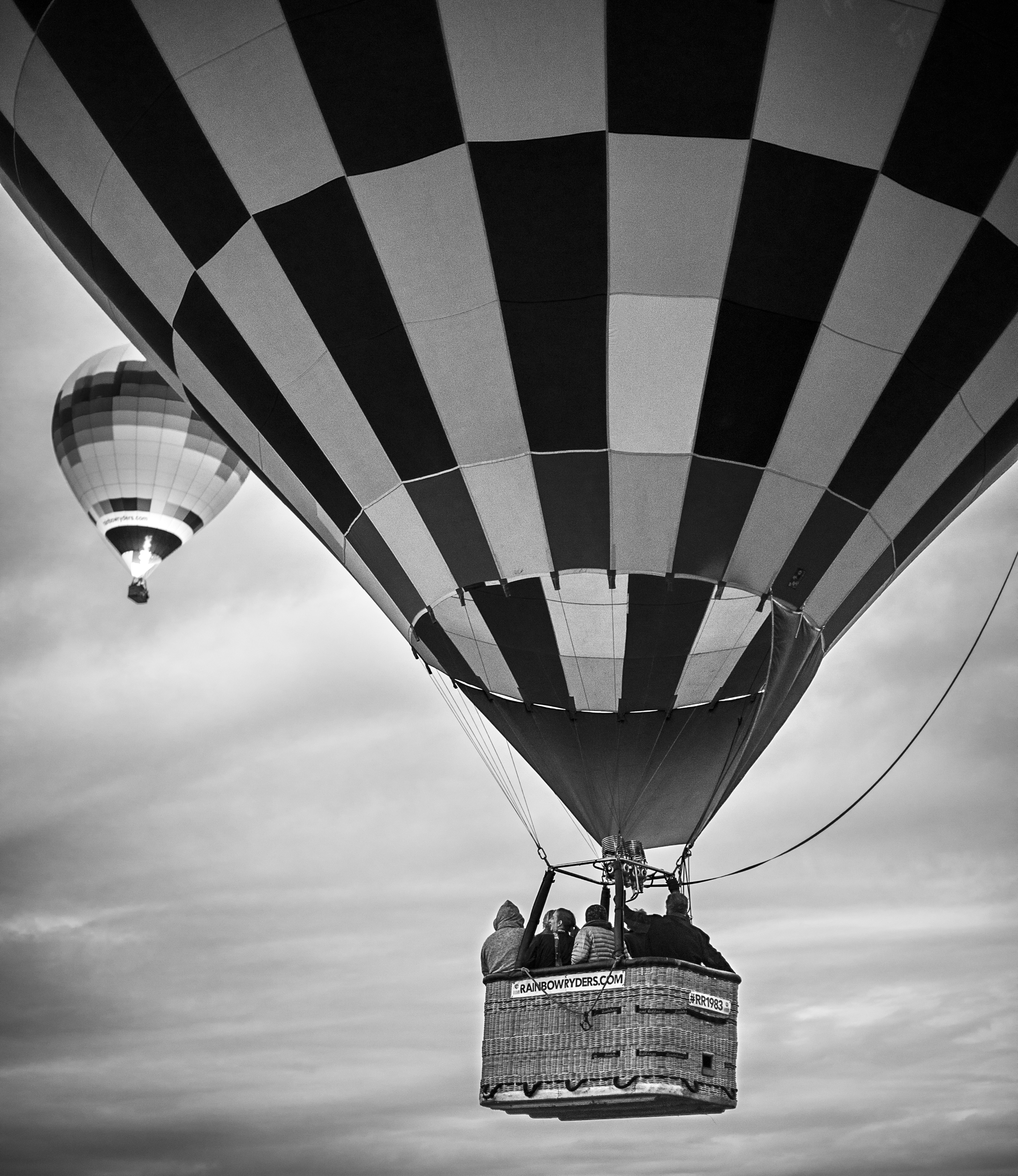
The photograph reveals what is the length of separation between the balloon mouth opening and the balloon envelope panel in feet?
1.94

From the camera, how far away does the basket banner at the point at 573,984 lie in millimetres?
5441

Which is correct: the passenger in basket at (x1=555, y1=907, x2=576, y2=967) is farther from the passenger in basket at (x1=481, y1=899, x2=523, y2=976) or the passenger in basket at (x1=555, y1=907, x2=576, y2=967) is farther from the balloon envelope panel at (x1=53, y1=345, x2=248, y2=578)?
the balloon envelope panel at (x1=53, y1=345, x2=248, y2=578)

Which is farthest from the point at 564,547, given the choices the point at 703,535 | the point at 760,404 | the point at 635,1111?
the point at 635,1111

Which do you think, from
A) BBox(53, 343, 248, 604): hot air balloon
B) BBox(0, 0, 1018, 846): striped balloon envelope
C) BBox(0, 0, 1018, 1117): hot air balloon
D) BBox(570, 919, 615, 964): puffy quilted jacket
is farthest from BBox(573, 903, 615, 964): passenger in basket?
BBox(53, 343, 248, 604): hot air balloon

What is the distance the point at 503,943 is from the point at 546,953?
212mm

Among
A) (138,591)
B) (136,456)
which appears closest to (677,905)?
(136,456)

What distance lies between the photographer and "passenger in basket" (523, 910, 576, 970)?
228 inches

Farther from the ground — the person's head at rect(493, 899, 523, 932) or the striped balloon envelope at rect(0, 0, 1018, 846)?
the striped balloon envelope at rect(0, 0, 1018, 846)

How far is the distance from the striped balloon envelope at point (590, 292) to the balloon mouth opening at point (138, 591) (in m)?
11.6

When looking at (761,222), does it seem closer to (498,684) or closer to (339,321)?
(339,321)

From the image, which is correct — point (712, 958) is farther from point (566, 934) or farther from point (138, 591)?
point (138, 591)

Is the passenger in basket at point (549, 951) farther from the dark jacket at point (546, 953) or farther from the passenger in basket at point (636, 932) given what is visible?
the passenger in basket at point (636, 932)

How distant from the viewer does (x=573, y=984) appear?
18.1 feet

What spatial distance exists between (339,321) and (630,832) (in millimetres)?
2477
